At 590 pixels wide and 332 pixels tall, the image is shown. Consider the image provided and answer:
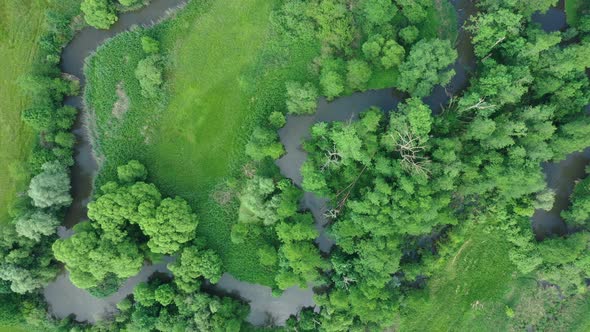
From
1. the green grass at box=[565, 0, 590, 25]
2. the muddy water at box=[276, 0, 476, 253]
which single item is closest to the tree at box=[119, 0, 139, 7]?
the muddy water at box=[276, 0, 476, 253]

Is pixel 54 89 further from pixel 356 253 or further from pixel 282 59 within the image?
pixel 356 253

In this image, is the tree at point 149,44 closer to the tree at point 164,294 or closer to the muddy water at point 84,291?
the muddy water at point 84,291

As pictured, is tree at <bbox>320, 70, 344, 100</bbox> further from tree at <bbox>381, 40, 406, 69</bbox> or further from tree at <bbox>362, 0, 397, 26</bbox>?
tree at <bbox>362, 0, 397, 26</bbox>

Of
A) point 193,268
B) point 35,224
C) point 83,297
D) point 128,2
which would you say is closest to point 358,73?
point 128,2

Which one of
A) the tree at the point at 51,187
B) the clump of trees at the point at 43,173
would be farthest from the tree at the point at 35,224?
the tree at the point at 51,187

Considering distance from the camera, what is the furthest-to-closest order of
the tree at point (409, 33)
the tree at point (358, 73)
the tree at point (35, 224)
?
the tree at point (409, 33) < the tree at point (358, 73) < the tree at point (35, 224)
